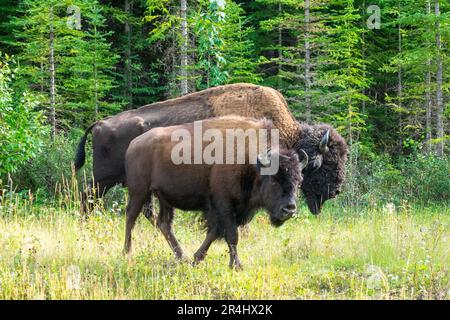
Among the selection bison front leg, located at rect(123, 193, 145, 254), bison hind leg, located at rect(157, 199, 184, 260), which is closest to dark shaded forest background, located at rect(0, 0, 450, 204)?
bison front leg, located at rect(123, 193, 145, 254)

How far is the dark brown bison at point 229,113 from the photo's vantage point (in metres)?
9.80

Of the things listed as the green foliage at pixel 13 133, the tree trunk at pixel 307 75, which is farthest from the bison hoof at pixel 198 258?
the tree trunk at pixel 307 75

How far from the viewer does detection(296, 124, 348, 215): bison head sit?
9.69m

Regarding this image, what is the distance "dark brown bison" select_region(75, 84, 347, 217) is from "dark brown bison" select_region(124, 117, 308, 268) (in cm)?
191

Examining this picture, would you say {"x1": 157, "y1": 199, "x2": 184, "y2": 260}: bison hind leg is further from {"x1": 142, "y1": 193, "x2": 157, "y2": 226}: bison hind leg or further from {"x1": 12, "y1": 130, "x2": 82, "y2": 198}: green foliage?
{"x1": 12, "y1": 130, "x2": 82, "y2": 198}: green foliage

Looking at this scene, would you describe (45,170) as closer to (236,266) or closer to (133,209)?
(133,209)

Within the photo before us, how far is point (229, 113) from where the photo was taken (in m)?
9.79

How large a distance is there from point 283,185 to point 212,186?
0.94 meters

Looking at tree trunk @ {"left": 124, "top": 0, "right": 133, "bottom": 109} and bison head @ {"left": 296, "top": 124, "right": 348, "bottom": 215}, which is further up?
tree trunk @ {"left": 124, "top": 0, "right": 133, "bottom": 109}

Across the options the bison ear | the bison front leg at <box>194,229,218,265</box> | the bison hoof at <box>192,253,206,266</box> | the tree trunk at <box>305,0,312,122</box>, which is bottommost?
the bison hoof at <box>192,253,206,266</box>

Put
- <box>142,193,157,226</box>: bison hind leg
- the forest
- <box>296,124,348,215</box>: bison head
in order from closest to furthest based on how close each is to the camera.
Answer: the forest, <box>142,193,157,226</box>: bison hind leg, <box>296,124,348,215</box>: bison head

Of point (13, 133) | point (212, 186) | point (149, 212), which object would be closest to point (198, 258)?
point (212, 186)

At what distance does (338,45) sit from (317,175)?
11.7 meters
